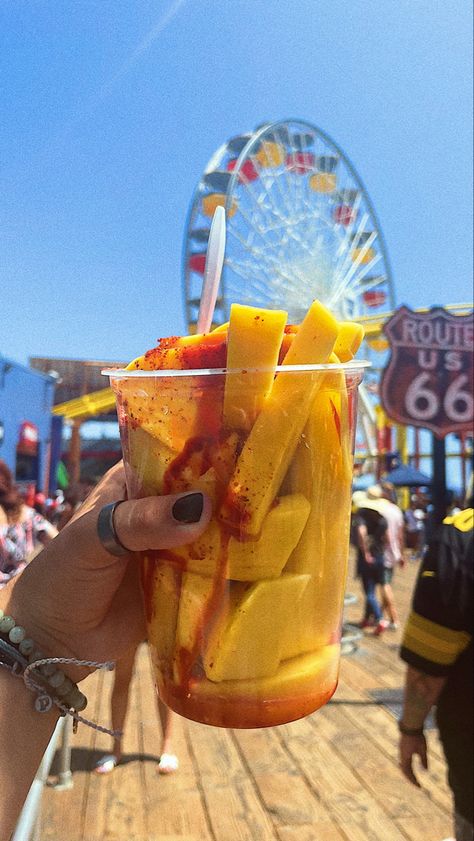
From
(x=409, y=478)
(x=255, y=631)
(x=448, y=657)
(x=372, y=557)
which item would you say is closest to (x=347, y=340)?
(x=255, y=631)

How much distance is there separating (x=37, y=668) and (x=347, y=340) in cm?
Result: 73

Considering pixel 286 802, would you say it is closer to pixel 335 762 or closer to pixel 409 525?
pixel 335 762

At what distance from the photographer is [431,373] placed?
26.0 ft

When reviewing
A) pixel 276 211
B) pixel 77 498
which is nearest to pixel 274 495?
pixel 77 498

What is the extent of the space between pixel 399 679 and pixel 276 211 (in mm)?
17525

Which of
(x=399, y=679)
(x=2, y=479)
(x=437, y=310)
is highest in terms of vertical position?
(x=437, y=310)

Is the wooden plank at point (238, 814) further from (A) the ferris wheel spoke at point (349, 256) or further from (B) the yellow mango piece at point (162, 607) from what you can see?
(A) the ferris wheel spoke at point (349, 256)

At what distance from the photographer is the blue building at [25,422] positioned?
1282 cm

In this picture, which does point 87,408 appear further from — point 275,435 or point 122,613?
point 275,435

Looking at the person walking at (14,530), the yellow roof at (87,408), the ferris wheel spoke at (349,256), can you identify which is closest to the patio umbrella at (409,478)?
the ferris wheel spoke at (349,256)

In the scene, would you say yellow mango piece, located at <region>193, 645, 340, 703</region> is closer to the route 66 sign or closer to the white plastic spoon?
the white plastic spoon

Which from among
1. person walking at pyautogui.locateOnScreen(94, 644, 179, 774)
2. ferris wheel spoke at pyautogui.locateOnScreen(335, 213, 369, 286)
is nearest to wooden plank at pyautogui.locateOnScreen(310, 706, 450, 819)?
person walking at pyautogui.locateOnScreen(94, 644, 179, 774)

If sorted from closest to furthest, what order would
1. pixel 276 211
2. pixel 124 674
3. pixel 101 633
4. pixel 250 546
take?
pixel 250 546 < pixel 101 633 < pixel 124 674 < pixel 276 211

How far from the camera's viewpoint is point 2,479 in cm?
403
